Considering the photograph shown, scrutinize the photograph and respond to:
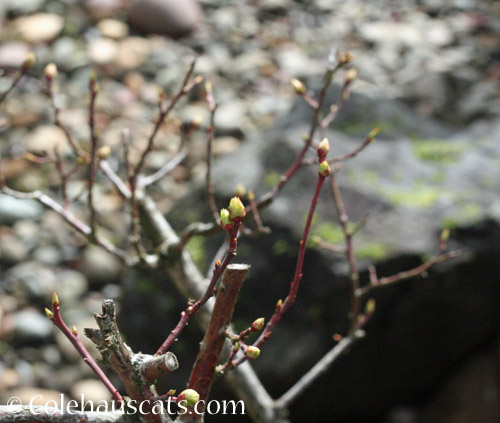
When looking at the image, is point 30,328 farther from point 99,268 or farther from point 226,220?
point 226,220

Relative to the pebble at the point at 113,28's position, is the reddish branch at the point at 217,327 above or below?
below

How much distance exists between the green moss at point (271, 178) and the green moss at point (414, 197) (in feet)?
1.76

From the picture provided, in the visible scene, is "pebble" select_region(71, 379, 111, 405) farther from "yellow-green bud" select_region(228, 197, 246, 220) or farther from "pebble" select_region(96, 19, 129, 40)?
"pebble" select_region(96, 19, 129, 40)

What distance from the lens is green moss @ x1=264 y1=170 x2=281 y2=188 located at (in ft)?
9.87

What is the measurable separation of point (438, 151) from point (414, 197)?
56cm

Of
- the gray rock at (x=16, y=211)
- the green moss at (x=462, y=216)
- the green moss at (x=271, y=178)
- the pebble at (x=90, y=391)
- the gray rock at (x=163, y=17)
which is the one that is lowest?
the pebble at (x=90, y=391)

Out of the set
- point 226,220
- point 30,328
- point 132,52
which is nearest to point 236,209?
point 226,220

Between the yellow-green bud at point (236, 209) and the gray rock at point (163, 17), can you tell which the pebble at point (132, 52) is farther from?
the yellow-green bud at point (236, 209)

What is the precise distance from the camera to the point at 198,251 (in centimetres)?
295

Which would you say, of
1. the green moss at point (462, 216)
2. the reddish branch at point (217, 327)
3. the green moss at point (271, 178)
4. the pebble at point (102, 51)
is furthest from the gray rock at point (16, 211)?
the reddish branch at point (217, 327)

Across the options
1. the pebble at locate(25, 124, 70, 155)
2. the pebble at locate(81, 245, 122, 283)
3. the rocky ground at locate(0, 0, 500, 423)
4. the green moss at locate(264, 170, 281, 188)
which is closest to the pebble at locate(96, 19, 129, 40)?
the rocky ground at locate(0, 0, 500, 423)

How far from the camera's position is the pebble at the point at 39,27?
5.36 m

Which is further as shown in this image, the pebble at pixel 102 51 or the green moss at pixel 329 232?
the pebble at pixel 102 51

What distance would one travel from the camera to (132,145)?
→ 483 centimetres
